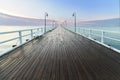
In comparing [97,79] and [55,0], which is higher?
[55,0]

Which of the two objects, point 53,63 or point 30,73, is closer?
point 30,73

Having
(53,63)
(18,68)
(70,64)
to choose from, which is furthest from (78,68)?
(18,68)

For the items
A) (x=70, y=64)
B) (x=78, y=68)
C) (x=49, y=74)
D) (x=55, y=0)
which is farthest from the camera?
(x=55, y=0)

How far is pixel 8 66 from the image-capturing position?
14.8ft

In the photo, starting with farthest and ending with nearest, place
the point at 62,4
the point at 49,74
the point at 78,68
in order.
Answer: the point at 62,4 < the point at 78,68 < the point at 49,74

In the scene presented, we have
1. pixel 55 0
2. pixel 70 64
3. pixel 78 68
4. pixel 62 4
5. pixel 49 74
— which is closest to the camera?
pixel 49 74

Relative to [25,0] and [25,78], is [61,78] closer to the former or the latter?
[25,78]

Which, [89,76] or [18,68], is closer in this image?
[89,76]

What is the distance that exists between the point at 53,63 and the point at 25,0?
2917cm

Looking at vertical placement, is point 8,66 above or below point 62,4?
below

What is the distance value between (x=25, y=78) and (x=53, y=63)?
53.3 inches

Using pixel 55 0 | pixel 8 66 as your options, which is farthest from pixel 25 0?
pixel 8 66

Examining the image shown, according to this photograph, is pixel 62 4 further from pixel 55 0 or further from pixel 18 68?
pixel 18 68

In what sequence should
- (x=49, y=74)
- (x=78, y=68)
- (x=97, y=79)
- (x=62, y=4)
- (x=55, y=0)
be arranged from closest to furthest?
1. (x=97, y=79)
2. (x=49, y=74)
3. (x=78, y=68)
4. (x=55, y=0)
5. (x=62, y=4)
